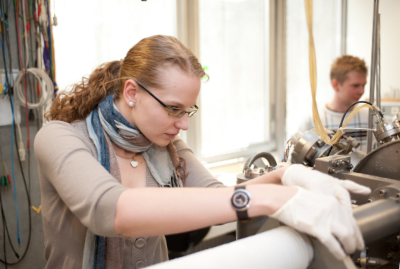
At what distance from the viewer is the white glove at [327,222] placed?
1.80 feet

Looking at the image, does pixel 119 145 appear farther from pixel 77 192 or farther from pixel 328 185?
pixel 328 185

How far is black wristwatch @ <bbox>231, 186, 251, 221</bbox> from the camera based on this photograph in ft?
2.07

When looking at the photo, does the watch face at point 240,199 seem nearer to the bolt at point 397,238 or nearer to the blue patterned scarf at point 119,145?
the bolt at point 397,238

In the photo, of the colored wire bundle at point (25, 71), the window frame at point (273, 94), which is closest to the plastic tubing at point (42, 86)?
the colored wire bundle at point (25, 71)

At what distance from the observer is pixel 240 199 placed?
0.64 metres

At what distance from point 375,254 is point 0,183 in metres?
2.06

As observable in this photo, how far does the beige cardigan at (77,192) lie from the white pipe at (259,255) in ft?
0.75

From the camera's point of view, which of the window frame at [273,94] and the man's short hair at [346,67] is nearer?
the man's short hair at [346,67]

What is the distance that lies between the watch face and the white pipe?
0.23 ft

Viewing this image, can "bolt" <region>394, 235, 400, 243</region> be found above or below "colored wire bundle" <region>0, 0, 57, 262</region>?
below

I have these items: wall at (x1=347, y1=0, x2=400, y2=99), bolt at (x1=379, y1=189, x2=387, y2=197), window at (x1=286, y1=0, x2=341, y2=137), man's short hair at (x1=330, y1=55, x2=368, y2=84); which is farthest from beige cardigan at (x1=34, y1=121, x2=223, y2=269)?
wall at (x1=347, y1=0, x2=400, y2=99)

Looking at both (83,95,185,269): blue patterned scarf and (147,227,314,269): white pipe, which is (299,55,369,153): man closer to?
(83,95,185,269): blue patterned scarf

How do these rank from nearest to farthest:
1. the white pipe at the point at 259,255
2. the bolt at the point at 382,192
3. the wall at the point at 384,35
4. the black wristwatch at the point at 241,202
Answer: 1. the white pipe at the point at 259,255
2. the black wristwatch at the point at 241,202
3. the bolt at the point at 382,192
4. the wall at the point at 384,35

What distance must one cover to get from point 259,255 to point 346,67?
2.54 metres
